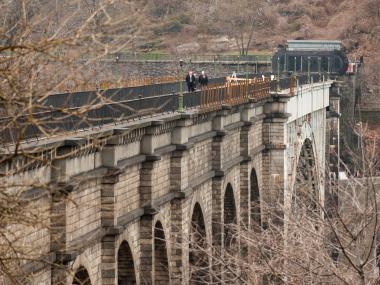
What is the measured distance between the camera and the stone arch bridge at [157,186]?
73.9 ft

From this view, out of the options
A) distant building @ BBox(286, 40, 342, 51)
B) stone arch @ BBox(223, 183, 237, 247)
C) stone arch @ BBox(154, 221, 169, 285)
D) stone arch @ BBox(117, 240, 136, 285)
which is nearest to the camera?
stone arch @ BBox(117, 240, 136, 285)

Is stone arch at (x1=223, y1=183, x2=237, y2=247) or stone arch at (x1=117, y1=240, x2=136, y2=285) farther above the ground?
stone arch at (x1=117, y1=240, x2=136, y2=285)

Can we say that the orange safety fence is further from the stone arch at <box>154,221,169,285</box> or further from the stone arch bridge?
the stone arch at <box>154,221,169,285</box>

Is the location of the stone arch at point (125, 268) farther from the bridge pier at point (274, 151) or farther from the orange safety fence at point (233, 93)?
the bridge pier at point (274, 151)

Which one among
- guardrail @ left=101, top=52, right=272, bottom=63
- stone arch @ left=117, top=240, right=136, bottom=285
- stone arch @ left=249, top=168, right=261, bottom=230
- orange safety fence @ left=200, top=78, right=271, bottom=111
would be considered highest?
orange safety fence @ left=200, top=78, right=271, bottom=111

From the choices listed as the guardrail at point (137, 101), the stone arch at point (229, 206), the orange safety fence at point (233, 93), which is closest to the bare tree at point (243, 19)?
the guardrail at point (137, 101)

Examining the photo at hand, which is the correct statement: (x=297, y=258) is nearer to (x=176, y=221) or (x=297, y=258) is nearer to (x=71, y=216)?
(x=71, y=216)

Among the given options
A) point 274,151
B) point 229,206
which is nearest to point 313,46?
Answer: point 274,151

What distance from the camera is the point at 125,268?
29219mm

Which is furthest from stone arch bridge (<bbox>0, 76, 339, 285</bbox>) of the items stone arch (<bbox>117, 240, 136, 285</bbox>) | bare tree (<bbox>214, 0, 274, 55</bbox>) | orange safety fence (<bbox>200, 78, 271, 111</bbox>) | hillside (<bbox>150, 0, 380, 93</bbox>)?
bare tree (<bbox>214, 0, 274, 55</bbox>)

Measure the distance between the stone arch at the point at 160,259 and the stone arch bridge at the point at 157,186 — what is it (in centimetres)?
3

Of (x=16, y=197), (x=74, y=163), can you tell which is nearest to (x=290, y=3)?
(x=74, y=163)

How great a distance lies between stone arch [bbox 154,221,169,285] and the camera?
3177cm

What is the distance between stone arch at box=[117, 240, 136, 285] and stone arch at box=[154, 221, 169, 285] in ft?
7.64
